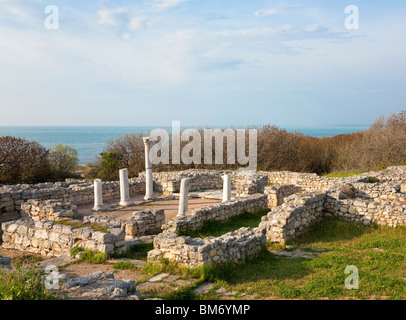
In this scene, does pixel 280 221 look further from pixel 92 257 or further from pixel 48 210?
pixel 48 210

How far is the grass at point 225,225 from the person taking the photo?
A: 439 inches

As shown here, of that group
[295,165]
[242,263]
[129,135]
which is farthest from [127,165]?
[242,263]

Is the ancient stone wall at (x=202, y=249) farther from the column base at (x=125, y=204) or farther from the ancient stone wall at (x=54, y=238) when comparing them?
the column base at (x=125, y=204)

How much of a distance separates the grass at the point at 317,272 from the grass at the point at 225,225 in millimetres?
2503

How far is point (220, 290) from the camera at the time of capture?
253 inches

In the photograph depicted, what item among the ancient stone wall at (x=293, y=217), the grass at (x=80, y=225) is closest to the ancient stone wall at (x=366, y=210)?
the ancient stone wall at (x=293, y=217)

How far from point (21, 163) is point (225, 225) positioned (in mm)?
18276

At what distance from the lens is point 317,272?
7.25 m

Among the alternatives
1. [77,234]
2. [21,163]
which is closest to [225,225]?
[77,234]

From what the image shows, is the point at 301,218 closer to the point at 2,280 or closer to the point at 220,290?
the point at 220,290

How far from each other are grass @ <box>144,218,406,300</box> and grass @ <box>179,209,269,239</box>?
250cm

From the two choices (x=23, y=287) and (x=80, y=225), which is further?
(x=80, y=225)
